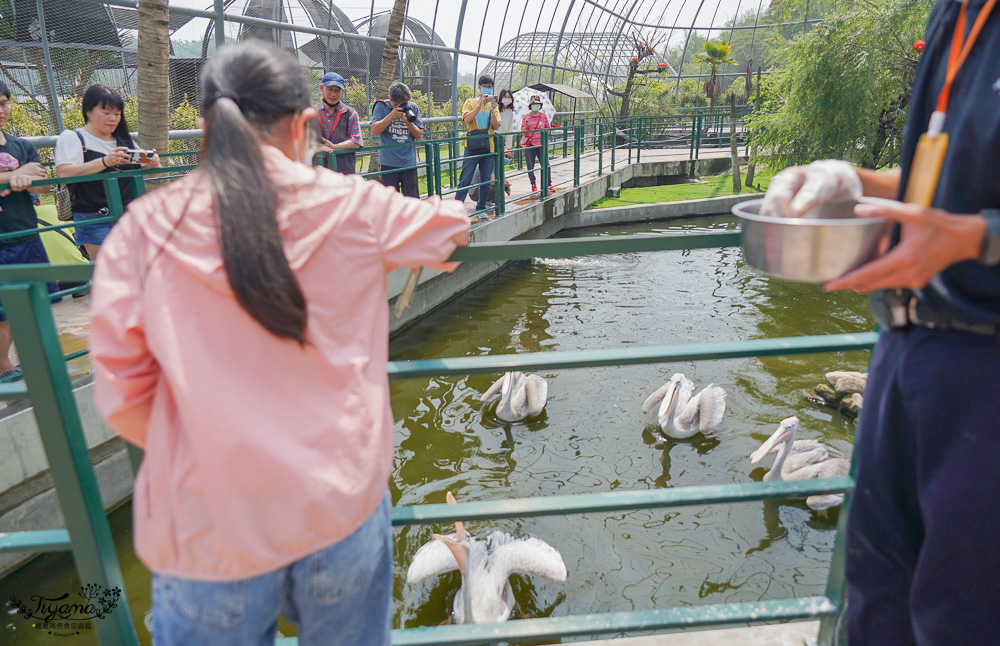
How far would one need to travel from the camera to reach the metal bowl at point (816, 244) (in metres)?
0.91

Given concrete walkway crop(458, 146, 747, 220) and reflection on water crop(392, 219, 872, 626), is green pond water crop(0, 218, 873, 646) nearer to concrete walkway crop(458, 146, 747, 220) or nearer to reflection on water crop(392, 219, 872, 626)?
reflection on water crop(392, 219, 872, 626)

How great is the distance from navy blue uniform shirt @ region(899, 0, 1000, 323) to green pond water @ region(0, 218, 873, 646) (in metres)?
3.10

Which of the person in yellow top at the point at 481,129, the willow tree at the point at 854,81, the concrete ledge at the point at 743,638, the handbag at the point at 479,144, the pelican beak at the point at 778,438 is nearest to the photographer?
the concrete ledge at the point at 743,638

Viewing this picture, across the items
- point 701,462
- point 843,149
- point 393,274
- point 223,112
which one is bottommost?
point 701,462

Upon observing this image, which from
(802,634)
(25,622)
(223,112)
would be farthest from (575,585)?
(223,112)

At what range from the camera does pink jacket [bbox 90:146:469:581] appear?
0.91 metres

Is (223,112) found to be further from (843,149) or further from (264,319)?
(843,149)

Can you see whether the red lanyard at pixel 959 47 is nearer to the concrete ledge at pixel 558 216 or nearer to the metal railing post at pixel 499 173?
the concrete ledge at pixel 558 216

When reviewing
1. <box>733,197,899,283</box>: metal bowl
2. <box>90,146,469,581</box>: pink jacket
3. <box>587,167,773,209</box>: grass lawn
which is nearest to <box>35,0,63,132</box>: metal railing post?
<box>90,146,469,581</box>: pink jacket

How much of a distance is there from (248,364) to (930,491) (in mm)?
1040

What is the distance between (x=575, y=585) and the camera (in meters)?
3.82

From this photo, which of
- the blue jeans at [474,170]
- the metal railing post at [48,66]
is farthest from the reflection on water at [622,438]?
the metal railing post at [48,66]

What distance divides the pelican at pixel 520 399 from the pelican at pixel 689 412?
1006 millimetres

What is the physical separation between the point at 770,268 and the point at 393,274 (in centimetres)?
596
